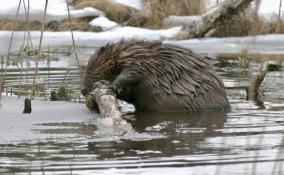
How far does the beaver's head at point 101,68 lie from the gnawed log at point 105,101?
287 mm

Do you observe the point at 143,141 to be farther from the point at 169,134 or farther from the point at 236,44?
the point at 236,44

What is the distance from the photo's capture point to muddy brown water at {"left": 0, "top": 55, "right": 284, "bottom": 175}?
16.3ft

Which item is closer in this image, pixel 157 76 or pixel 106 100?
pixel 106 100

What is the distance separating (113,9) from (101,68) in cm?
1097

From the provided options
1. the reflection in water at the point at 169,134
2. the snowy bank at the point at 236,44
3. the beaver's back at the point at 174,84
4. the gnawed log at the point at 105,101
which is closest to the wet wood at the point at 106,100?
the gnawed log at the point at 105,101

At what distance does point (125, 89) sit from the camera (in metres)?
7.50

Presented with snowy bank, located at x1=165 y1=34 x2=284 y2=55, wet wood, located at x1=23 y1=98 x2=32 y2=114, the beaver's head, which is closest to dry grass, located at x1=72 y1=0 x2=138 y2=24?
snowy bank, located at x1=165 y1=34 x2=284 y2=55

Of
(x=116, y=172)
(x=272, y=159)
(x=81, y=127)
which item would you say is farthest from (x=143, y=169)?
(x=81, y=127)

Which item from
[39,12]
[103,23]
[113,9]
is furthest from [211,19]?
[39,12]

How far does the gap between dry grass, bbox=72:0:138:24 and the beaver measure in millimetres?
10638

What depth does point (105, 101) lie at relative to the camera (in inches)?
268

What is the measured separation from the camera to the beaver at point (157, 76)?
7.45m

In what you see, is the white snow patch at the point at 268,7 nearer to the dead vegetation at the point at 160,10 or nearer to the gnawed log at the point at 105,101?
the dead vegetation at the point at 160,10

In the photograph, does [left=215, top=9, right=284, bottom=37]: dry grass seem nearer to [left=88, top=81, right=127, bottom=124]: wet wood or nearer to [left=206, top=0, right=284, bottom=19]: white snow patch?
[left=206, top=0, right=284, bottom=19]: white snow patch
